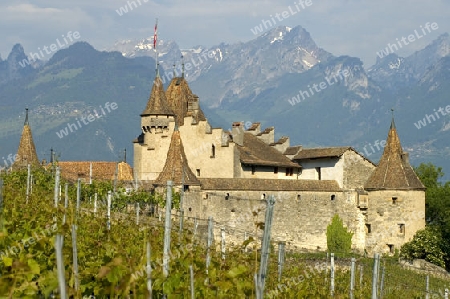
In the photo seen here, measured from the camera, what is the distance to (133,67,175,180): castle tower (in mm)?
53688

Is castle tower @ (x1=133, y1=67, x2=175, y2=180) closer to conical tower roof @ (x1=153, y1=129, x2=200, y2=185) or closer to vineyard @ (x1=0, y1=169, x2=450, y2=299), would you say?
conical tower roof @ (x1=153, y1=129, x2=200, y2=185)

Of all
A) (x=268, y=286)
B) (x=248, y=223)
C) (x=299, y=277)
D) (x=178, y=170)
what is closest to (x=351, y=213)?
(x=248, y=223)

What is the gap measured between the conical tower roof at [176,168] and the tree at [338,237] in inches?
328

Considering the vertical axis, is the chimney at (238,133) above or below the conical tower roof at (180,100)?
below

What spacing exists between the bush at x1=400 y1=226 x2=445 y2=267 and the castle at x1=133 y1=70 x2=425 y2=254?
3.20 feet

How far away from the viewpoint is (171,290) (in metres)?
11.5

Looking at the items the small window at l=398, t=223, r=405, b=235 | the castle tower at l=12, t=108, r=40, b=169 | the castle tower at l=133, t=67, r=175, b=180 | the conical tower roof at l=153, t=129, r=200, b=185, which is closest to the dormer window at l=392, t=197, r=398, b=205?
the small window at l=398, t=223, r=405, b=235

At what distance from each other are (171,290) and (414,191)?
41.2 m

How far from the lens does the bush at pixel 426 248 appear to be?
1932 inches

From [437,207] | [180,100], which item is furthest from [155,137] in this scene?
[437,207]

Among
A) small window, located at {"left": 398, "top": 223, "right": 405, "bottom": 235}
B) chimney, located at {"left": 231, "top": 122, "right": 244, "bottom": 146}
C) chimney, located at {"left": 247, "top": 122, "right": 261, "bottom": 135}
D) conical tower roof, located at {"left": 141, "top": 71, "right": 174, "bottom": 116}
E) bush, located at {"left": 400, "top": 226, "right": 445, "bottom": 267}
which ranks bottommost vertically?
bush, located at {"left": 400, "top": 226, "right": 445, "bottom": 267}

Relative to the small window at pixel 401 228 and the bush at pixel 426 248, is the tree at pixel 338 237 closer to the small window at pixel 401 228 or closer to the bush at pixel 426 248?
the small window at pixel 401 228

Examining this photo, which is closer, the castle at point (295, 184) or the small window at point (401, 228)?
the castle at point (295, 184)

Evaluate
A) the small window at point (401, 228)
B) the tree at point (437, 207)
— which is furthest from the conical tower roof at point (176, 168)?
the tree at point (437, 207)
